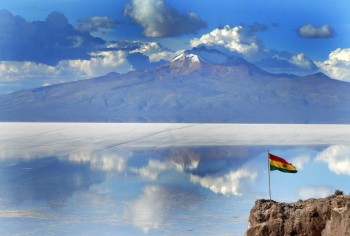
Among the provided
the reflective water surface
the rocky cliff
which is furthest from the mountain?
the rocky cliff

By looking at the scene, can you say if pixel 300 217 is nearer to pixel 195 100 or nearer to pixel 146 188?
pixel 146 188

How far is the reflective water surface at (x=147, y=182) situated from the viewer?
27062mm

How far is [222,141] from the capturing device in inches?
2975

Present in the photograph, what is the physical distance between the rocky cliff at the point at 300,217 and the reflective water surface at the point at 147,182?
523 inches

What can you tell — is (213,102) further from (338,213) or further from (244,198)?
(338,213)

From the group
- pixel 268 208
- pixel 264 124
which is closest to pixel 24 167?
pixel 268 208

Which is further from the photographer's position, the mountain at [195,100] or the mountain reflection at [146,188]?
the mountain at [195,100]

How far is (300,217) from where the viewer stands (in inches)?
399

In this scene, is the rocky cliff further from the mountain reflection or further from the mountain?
the mountain

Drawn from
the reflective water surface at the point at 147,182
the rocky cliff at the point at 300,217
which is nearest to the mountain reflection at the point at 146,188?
the reflective water surface at the point at 147,182

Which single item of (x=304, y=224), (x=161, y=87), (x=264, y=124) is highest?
(x=161, y=87)

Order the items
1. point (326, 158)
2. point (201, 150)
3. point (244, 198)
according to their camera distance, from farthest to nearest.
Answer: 1. point (201, 150)
2. point (326, 158)
3. point (244, 198)

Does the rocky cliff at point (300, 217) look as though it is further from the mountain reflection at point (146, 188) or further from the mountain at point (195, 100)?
the mountain at point (195, 100)

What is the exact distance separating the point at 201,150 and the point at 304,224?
5402 cm
